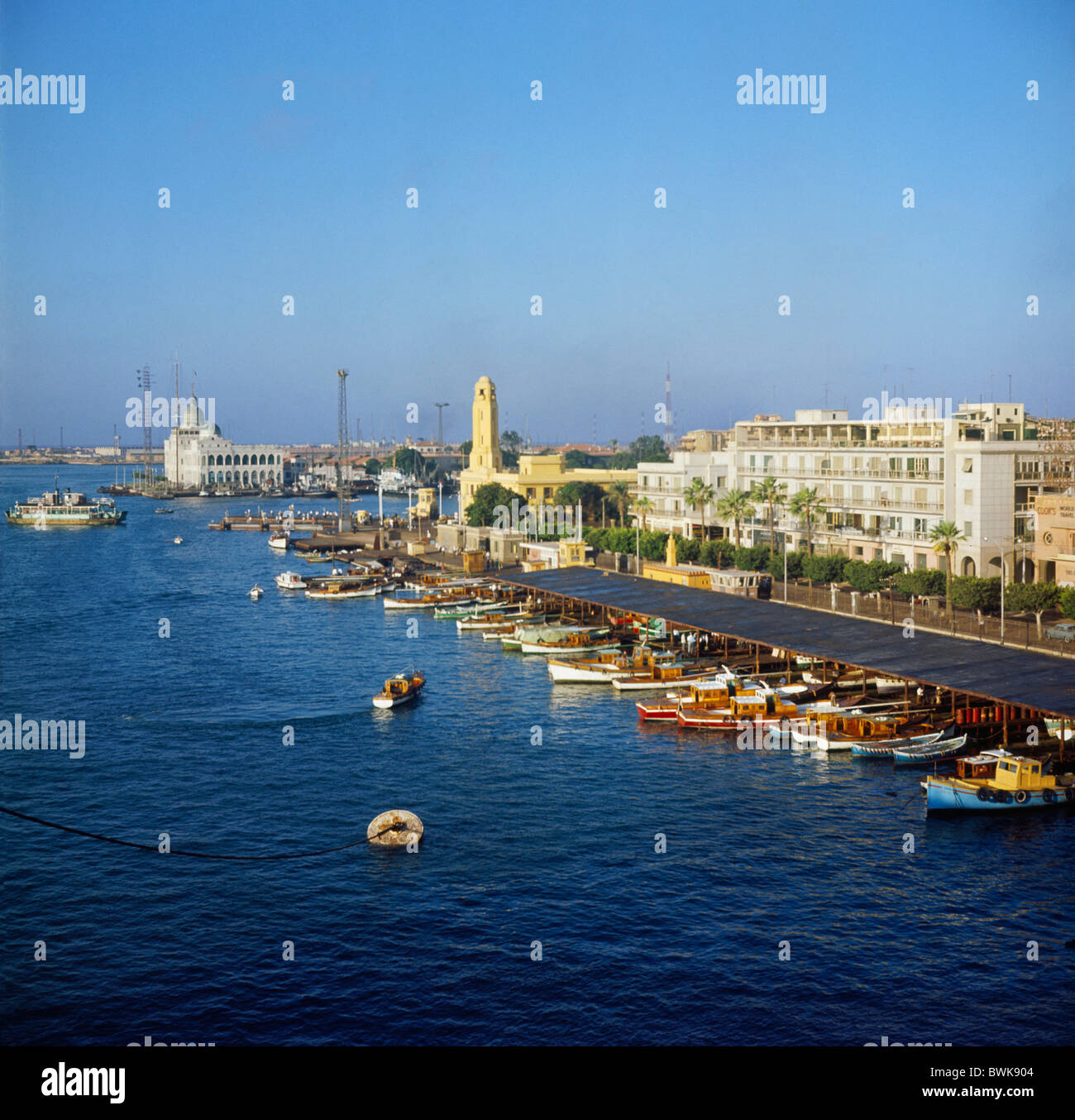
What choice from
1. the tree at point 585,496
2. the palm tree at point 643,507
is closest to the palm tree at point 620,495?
the tree at point 585,496

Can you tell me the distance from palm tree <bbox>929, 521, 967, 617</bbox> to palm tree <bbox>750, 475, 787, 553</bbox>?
40.9ft

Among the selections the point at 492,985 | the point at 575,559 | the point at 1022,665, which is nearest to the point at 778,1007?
the point at 492,985

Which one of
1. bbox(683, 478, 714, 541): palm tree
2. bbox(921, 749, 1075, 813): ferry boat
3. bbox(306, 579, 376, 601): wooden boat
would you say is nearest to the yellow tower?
bbox(306, 579, 376, 601): wooden boat

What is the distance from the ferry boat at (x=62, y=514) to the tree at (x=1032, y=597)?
131863 mm

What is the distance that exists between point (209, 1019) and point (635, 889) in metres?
10.7

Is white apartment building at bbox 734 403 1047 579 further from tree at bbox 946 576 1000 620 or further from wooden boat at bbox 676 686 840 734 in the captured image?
wooden boat at bbox 676 686 840 734

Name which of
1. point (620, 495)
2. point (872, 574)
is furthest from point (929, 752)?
point (620, 495)

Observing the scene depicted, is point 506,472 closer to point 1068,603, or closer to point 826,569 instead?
point 826,569

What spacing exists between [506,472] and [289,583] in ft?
110

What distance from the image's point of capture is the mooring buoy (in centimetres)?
3195

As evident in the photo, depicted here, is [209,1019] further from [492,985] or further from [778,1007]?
[778,1007]

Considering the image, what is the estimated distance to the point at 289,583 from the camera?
89500 mm

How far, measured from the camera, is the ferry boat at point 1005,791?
33.7m
